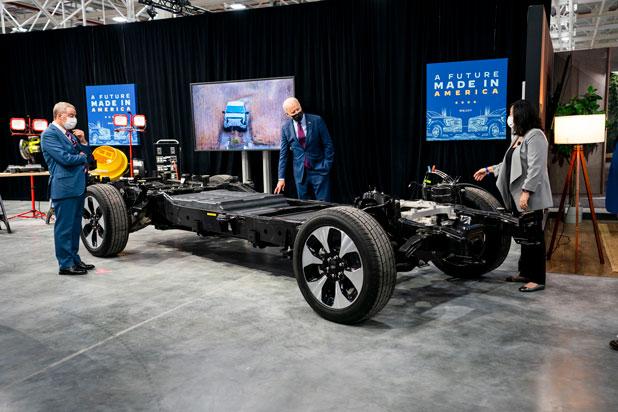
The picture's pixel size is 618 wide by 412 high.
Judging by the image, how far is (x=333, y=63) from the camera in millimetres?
8328

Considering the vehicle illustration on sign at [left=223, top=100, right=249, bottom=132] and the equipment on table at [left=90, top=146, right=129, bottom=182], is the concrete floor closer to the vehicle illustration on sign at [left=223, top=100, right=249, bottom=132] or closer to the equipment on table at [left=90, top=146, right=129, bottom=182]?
the equipment on table at [left=90, top=146, right=129, bottom=182]

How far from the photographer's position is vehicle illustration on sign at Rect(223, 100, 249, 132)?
846 cm

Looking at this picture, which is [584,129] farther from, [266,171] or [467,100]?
[266,171]

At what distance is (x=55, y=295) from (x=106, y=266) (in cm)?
93

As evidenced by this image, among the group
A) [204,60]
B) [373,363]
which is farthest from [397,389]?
[204,60]

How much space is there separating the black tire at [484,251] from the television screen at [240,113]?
4378 millimetres

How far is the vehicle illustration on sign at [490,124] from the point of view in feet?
23.4

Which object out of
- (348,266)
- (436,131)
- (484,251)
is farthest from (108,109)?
(348,266)

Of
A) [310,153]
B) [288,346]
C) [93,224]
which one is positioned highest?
[310,153]

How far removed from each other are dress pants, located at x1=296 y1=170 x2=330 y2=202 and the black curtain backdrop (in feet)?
7.31

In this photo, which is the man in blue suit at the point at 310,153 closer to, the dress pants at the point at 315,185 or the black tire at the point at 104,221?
the dress pants at the point at 315,185

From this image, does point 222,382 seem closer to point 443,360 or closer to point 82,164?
point 443,360

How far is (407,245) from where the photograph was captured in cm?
340

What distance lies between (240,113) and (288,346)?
598 cm
